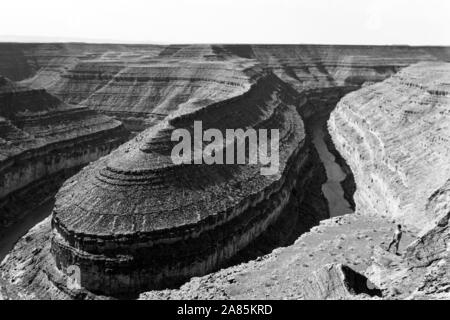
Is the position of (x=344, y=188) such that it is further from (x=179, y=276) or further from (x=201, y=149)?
(x=179, y=276)

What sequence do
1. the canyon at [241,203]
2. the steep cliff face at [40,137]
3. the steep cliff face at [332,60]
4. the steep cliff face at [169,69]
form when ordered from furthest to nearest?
the steep cliff face at [332,60] < the steep cliff face at [169,69] < the steep cliff face at [40,137] < the canyon at [241,203]

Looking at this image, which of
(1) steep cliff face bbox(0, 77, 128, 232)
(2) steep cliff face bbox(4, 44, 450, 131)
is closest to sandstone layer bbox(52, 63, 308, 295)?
(1) steep cliff face bbox(0, 77, 128, 232)

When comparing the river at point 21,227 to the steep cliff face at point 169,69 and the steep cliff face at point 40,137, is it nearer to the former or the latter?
the steep cliff face at point 40,137

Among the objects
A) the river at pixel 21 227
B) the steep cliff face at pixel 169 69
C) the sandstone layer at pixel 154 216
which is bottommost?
the river at pixel 21 227

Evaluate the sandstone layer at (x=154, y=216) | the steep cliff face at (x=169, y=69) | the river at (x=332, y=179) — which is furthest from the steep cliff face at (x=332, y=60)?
the sandstone layer at (x=154, y=216)

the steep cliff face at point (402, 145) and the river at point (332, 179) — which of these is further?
the river at point (332, 179)
